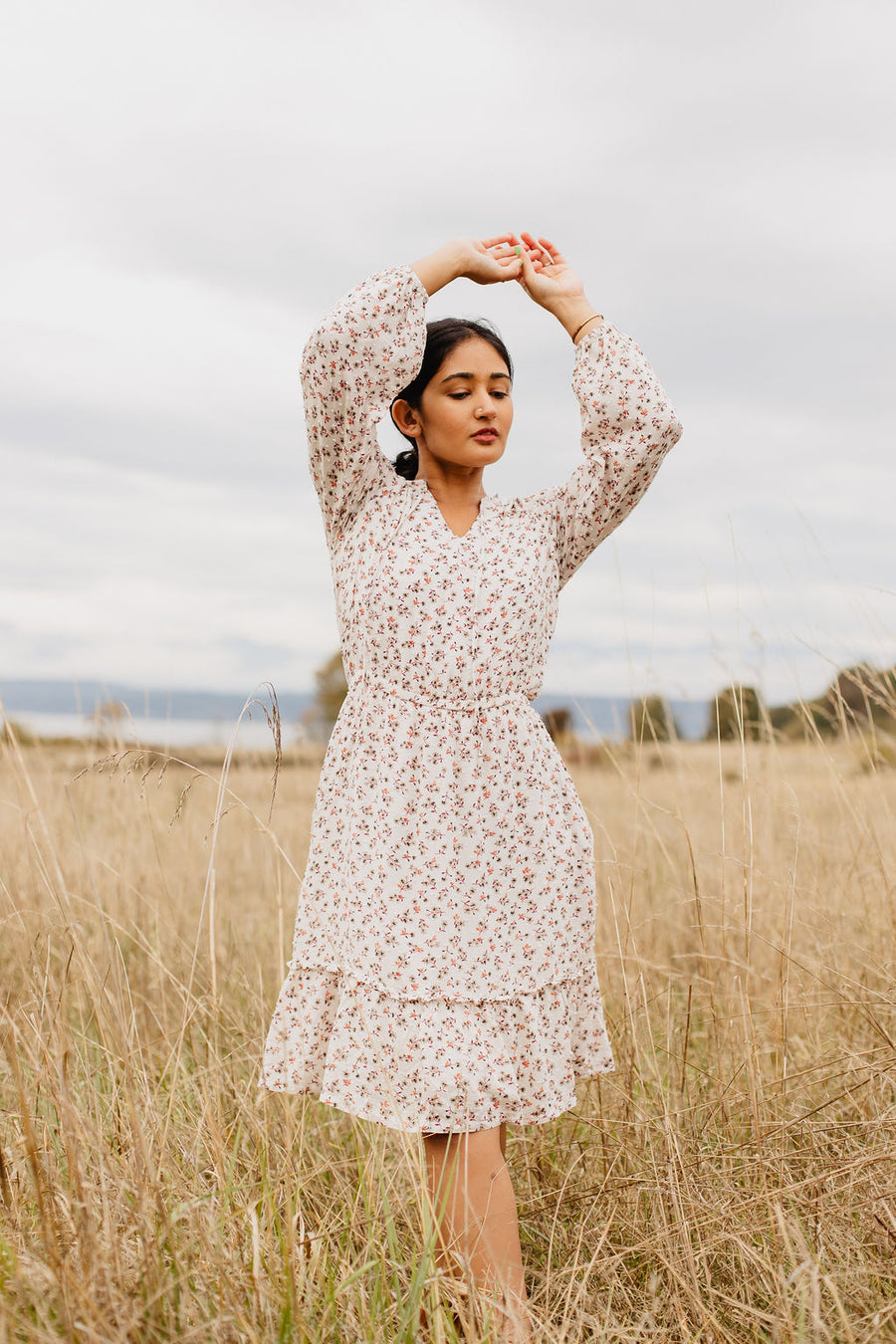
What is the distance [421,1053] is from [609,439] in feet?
4.12

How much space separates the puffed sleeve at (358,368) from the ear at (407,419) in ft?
0.41

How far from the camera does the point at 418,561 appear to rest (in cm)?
206

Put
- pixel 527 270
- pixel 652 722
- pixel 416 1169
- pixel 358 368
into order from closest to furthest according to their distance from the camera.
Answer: pixel 416 1169, pixel 358 368, pixel 527 270, pixel 652 722

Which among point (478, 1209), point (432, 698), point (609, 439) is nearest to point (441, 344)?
point (609, 439)

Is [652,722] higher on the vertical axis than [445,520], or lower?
lower

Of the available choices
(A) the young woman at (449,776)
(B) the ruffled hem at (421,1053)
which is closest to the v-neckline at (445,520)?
(A) the young woman at (449,776)

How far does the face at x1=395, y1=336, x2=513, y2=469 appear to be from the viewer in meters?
2.16

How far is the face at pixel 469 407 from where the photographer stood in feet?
7.09

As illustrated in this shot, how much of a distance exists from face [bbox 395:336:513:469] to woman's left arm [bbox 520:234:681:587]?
18 cm

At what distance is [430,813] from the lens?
6.47ft

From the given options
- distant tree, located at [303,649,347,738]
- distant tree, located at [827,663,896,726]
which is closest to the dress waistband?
distant tree, located at [827,663,896,726]

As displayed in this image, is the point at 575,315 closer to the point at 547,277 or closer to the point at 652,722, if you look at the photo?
the point at 547,277

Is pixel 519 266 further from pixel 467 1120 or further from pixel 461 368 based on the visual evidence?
pixel 467 1120

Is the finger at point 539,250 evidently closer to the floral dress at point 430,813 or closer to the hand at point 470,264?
the hand at point 470,264
